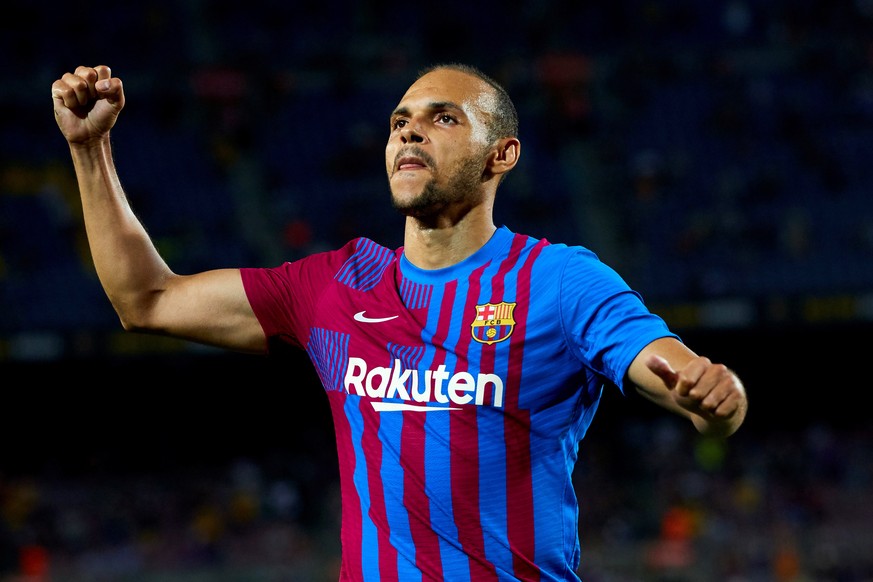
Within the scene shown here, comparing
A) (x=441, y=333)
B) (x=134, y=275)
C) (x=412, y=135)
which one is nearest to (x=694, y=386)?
(x=441, y=333)

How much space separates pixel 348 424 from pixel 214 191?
47.3 feet

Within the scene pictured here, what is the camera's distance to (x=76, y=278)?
1527 centimetres

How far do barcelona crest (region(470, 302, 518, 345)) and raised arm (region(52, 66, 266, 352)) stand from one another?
69cm

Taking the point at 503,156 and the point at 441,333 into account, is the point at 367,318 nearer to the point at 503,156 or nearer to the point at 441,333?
the point at 441,333

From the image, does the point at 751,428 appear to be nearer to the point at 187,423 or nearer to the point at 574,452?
the point at 187,423

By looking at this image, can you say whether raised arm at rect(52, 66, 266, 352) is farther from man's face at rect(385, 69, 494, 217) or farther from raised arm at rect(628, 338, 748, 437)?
raised arm at rect(628, 338, 748, 437)

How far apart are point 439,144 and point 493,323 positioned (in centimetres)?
52

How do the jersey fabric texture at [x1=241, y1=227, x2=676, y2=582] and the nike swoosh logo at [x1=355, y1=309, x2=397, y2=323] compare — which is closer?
the jersey fabric texture at [x1=241, y1=227, x2=676, y2=582]

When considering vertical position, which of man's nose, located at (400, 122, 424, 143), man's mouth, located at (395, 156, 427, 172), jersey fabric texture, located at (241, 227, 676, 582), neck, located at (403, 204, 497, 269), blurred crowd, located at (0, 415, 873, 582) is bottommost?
blurred crowd, located at (0, 415, 873, 582)

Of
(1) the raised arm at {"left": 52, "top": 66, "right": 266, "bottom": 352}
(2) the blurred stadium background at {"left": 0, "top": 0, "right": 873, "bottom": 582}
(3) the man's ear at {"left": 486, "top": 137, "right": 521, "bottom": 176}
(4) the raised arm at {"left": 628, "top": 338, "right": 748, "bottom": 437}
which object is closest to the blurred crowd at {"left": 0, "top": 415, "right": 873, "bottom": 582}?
(2) the blurred stadium background at {"left": 0, "top": 0, "right": 873, "bottom": 582}

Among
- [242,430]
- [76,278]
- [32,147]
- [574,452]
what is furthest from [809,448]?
[574,452]

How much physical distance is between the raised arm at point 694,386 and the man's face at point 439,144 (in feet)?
2.50

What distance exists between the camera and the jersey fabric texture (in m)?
2.75

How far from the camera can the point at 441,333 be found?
289 cm
